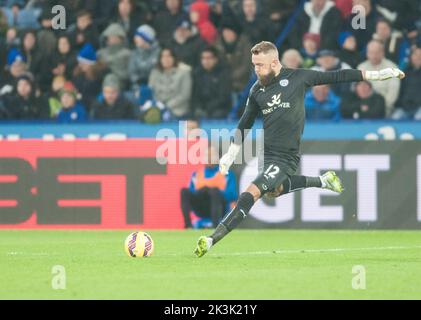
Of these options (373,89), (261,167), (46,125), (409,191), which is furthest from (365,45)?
(261,167)

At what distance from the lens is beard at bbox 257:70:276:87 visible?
1322 cm

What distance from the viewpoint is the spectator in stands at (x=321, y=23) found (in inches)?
824

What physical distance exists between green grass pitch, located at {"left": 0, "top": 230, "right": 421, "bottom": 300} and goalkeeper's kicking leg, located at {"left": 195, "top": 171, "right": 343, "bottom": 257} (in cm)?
26

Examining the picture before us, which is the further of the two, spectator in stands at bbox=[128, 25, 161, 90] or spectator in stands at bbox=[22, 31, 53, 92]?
spectator in stands at bbox=[22, 31, 53, 92]

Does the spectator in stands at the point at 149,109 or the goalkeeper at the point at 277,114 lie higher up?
the spectator in stands at the point at 149,109

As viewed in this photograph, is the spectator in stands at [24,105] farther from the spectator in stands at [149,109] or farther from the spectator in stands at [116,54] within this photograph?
the spectator in stands at [149,109]

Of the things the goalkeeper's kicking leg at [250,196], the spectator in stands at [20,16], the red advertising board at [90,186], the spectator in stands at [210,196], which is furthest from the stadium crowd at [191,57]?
the goalkeeper's kicking leg at [250,196]

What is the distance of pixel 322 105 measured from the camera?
65.3ft

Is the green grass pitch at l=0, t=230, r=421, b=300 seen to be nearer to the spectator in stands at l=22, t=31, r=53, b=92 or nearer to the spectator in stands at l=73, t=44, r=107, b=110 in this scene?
the spectator in stands at l=73, t=44, r=107, b=110

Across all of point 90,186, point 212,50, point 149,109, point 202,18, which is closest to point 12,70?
point 149,109

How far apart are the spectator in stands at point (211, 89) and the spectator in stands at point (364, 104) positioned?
226cm

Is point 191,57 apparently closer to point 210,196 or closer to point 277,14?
point 277,14

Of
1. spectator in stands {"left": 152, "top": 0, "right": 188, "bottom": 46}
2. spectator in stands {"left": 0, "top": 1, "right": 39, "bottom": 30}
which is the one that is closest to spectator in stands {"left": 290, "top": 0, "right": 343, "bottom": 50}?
spectator in stands {"left": 152, "top": 0, "right": 188, "bottom": 46}

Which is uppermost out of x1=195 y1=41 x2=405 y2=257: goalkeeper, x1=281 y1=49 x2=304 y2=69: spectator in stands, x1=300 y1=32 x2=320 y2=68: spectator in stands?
x1=300 y1=32 x2=320 y2=68: spectator in stands
